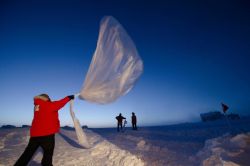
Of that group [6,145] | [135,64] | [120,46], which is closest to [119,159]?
[135,64]

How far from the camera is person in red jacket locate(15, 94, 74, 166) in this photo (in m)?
3.80

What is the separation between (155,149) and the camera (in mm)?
7742

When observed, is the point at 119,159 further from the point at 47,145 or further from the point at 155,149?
the point at 155,149

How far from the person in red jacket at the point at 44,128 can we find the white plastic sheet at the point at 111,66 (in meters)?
1.02

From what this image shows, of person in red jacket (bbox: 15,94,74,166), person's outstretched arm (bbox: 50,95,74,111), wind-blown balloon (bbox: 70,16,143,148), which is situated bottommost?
person in red jacket (bbox: 15,94,74,166)

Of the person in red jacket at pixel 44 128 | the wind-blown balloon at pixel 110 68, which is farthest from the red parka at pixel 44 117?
the wind-blown balloon at pixel 110 68

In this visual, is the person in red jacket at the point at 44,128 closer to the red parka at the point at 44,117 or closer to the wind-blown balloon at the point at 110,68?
the red parka at the point at 44,117

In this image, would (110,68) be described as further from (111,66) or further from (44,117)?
(44,117)

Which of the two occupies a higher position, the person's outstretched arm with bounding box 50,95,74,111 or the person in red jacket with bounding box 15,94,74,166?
the person's outstretched arm with bounding box 50,95,74,111

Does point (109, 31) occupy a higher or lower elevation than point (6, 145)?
higher

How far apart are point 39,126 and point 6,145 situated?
12.0 feet

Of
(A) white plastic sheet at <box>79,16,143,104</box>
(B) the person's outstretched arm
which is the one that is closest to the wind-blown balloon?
(A) white plastic sheet at <box>79,16,143,104</box>

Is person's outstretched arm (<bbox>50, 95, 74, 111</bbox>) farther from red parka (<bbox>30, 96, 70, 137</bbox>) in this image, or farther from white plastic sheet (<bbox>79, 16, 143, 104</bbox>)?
white plastic sheet (<bbox>79, 16, 143, 104</bbox>)

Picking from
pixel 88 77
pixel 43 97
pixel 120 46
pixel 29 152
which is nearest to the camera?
pixel 29 152
